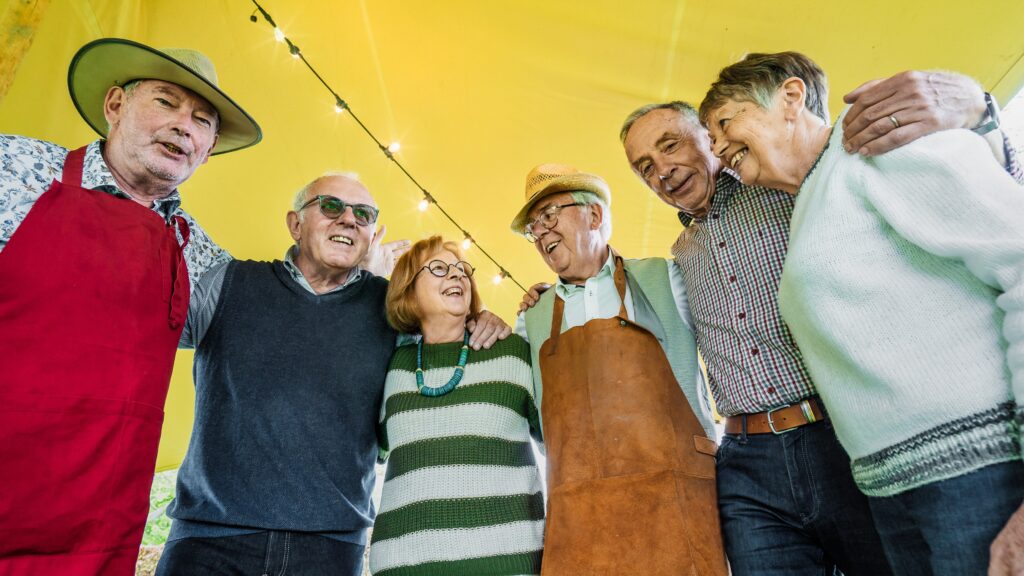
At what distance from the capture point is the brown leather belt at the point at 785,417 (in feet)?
3.93

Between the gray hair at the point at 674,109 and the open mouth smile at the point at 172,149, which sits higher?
the gray hair at the point at 674,109

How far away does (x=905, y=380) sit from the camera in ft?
2.69

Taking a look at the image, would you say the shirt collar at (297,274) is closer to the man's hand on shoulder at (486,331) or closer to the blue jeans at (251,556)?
the man's hand on shoulder at (486,331)

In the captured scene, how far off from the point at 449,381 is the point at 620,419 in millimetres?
509

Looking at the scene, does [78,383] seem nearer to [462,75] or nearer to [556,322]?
[556,322]

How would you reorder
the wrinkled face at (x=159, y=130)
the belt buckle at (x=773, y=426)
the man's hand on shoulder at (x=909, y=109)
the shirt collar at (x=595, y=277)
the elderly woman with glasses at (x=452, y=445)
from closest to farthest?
1. the man's hand on shoulder at (x=909, y=109)
2. the belt buckle at (x=773, y=426)
3. the elderly woman with glasses at (x=452, y=445)
4. the wrinkled face at (x=159, y=130)
5. the shirt collar at (x=595, y=277)

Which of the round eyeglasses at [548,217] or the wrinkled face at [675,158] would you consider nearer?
the wrinkled face at [675,158]

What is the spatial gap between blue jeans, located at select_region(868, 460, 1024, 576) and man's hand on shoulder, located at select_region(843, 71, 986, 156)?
537mm

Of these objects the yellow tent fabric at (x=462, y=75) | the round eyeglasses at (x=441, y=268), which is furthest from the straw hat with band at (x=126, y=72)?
the round eyeglasses at (x=441, y=268)

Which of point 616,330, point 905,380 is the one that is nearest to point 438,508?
point 616,330

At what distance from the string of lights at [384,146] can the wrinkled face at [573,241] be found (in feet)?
4.81

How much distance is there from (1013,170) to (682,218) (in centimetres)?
87

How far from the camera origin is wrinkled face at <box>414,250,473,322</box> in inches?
69.2

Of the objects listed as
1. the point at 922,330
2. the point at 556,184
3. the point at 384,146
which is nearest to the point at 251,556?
the point at 556,184
